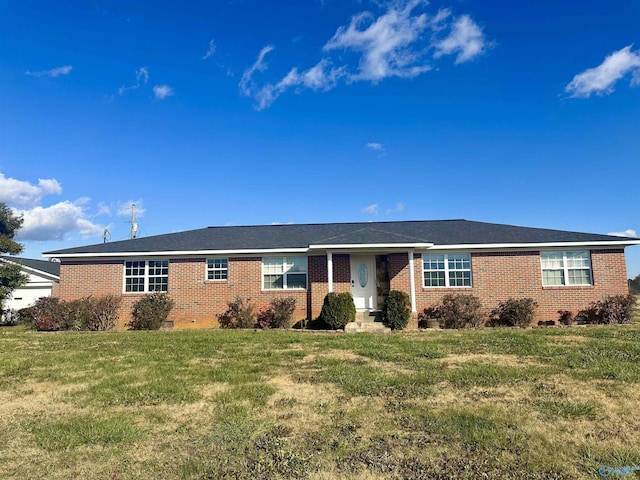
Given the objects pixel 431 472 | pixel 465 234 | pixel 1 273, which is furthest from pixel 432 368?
pixel 1 273

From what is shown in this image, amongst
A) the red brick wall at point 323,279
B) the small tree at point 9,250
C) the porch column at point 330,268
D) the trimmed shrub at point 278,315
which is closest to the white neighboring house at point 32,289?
the small tree at point 9,250

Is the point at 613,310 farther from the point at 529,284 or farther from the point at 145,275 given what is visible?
the point at 145,275

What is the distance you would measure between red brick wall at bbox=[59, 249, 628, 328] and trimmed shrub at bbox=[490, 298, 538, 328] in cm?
40

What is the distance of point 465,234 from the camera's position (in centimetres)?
1795

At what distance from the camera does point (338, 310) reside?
15.1 metres

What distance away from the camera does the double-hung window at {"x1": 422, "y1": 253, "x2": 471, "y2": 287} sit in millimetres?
16984

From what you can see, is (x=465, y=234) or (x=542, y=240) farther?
(x=465, y=234)

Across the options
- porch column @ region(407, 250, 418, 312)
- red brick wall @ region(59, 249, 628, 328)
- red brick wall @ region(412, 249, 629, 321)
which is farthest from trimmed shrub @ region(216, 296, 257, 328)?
red brick wall @ region(412, 249, 629, 321)

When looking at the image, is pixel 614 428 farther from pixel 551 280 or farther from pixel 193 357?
pixel 551 280

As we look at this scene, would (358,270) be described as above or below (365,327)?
above

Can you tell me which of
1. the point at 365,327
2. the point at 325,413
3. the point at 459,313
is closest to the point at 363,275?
the point at 365,327

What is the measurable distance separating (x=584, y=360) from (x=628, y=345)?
103 inches

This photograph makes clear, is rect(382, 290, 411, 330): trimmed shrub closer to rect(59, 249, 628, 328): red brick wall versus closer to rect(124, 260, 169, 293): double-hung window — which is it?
rect(59, 249, 628, 328): red brick wall

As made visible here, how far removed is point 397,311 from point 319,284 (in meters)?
3.43
